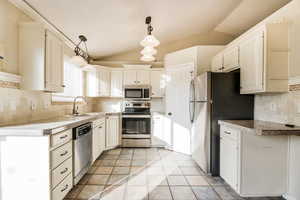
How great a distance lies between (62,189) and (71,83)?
2.43 metres

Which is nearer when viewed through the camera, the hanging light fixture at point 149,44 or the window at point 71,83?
the hanging light fixture at point 149,44

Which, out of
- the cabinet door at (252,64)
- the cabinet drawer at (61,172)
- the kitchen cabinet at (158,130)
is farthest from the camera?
the kitchen cabinet at (158,130)

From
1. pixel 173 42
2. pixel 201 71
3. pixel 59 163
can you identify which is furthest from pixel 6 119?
pixel 173 42

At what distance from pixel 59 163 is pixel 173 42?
420cm

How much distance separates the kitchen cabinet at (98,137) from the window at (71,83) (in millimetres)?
809

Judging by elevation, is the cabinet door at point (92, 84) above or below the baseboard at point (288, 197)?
above

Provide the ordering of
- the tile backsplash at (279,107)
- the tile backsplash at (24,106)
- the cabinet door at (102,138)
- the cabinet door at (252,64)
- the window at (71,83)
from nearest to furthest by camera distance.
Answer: the tile backsplash at (24,106)
the tile backsplash at (279,107)
the cabinet door at (252,64)
the window at (71,83)
the cabinet door at (102,138)

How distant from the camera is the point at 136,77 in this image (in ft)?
15.1

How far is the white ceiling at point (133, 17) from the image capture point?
2428 mm

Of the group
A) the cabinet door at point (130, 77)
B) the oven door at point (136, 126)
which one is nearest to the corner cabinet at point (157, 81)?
the cabinet door at point (130, 77)

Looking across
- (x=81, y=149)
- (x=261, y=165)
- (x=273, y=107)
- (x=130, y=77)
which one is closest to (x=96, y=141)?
(x=81, y=149)

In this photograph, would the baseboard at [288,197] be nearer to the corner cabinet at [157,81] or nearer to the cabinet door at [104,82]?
the corner cabinet at [157,81]

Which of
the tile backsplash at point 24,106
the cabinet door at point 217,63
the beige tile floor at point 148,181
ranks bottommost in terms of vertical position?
the beige tile floor at point 148,181

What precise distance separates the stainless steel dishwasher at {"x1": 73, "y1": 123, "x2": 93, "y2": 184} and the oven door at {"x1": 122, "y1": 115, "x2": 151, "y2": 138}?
149cm
